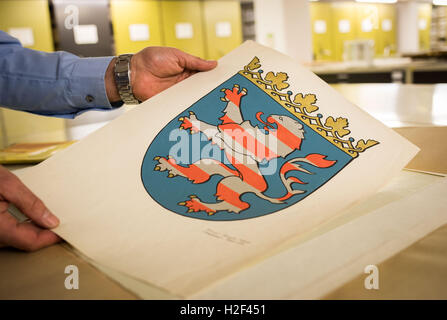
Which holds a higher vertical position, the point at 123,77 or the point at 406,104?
the point at 123,77

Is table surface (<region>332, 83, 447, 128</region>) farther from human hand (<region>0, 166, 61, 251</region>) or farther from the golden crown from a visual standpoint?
human hand (<region>0, 166, 61, 251</region>)

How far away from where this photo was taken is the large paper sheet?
15.7 inches

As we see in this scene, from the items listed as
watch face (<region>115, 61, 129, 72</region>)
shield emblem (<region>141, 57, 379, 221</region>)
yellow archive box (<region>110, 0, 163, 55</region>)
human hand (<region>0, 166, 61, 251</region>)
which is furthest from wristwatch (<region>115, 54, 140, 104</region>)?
yellow archive box (<region>110, 0, 163, 55</region>)

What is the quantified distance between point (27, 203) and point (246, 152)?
0.30 meters

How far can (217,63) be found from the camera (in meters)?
0.82

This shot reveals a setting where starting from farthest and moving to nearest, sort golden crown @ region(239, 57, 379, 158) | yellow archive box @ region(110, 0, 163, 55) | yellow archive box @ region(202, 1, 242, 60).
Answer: yellow archive box @ region(202, 1, 242, 60), yellow archive box @ region(110, 0, 163, 55), golden crown @ region(239, 57, 379, 158)

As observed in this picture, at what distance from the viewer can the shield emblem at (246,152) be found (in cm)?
49

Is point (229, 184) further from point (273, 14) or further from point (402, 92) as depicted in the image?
point (273, 14)

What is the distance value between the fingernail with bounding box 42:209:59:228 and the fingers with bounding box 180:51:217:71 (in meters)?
0.48

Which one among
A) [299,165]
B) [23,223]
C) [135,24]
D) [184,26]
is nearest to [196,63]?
[299,165]

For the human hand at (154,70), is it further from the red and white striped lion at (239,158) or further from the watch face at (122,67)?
the red and white striped lion at (239,158)

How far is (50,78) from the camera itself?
3.23 ft

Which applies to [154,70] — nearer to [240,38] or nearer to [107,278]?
[107,278]
